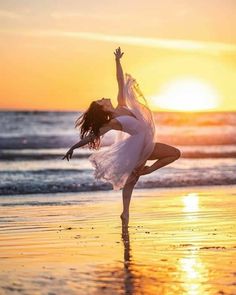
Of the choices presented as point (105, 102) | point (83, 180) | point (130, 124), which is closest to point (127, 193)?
point (130, 124)

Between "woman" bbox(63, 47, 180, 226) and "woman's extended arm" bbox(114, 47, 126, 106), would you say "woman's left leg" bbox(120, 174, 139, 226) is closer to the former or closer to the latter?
"woman" bbox(63, 47, 180, 226)

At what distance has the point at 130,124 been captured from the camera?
1177 centimetres

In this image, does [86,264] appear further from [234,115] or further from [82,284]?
[234,115]

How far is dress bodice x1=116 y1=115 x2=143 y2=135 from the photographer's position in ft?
38.3

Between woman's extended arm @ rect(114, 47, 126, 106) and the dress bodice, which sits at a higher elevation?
woman's extended arm @ rect(114, 47, 126, 106)

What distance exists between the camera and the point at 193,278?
24.8 ft

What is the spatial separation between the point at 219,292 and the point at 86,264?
1.83 m

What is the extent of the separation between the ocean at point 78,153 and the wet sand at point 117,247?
15.1ft

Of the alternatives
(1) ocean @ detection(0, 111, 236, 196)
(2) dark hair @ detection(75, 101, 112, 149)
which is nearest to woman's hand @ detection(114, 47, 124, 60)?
(2) dark hair @ detection(75, 101, 112, 149)

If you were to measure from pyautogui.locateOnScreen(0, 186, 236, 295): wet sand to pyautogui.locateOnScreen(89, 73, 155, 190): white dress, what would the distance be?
78cm

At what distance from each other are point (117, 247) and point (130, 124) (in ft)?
8.66

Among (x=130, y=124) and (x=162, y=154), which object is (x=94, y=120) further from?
(x=162, y=154)

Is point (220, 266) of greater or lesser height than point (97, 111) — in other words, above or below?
below

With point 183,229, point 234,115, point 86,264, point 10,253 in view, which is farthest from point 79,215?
point 234,115
